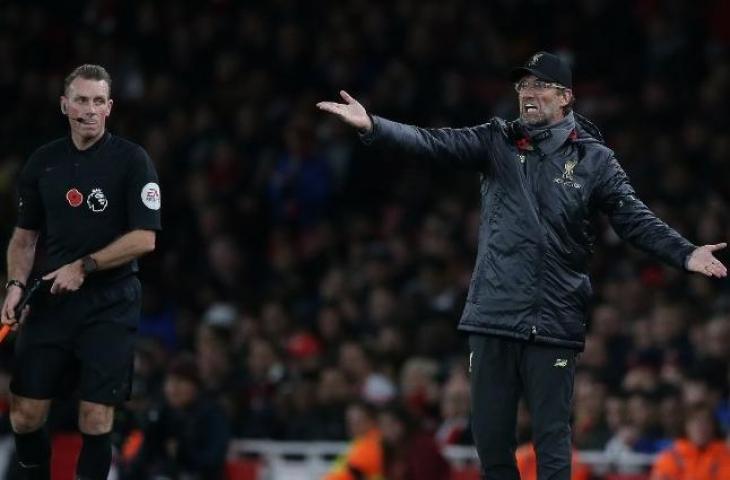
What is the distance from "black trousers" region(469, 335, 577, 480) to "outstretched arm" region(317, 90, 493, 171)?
82 cm

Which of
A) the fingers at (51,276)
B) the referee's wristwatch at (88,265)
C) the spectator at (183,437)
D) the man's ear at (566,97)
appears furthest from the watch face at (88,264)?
the spectator at (183,437)

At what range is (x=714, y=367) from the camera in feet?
40.9

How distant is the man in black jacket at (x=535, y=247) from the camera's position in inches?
317

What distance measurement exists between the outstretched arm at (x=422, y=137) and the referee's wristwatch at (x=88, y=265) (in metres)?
1.32

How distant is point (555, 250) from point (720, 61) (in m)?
7.77

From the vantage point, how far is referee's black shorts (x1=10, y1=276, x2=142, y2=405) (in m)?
8.46

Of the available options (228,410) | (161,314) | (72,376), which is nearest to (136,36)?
(161,314)

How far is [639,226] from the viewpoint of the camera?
809cm

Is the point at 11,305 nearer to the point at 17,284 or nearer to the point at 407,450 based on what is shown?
the point at 17,284

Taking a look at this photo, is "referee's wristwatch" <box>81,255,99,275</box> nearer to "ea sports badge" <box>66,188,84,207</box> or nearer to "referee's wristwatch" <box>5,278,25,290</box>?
"ea sports badge" <box>66,188,84,207</box>

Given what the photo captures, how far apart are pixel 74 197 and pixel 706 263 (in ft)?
9.62

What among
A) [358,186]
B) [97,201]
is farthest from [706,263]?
[358,186]

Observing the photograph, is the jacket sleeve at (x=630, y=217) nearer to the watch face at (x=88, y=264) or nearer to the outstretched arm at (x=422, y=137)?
the outstretched arm at (x=422, y=137)

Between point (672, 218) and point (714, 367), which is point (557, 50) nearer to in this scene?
point (672, 218)
